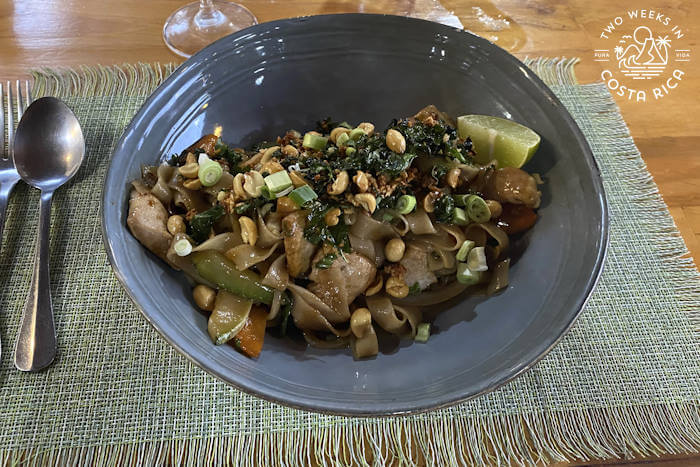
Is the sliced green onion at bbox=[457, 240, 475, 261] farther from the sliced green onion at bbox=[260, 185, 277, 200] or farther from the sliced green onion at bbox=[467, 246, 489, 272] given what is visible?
the sliced green onion at bbox=[260, 185, 277, 200]

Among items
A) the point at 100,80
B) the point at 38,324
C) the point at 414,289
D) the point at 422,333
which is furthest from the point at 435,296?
the point at 100,80

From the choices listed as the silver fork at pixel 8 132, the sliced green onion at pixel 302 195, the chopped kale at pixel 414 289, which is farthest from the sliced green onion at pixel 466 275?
the silver fork at pixel 8 132

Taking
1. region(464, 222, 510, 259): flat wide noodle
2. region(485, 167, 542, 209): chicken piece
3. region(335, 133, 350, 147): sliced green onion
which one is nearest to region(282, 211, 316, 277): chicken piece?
region(335, 133, 350, 147): sliced green onion

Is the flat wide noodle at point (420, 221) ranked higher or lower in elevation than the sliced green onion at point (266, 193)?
lower

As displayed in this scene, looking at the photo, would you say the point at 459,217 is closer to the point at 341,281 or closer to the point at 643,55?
the point at 341,281

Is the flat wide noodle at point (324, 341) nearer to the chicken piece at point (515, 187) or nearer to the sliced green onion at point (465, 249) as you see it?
the sliced green onion at point (465, 249)

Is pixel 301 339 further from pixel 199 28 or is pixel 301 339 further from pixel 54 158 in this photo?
pixel 199 28

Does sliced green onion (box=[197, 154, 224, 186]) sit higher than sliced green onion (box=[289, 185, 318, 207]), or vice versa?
sliced green onion (box=[289, 185, 318, 207])
